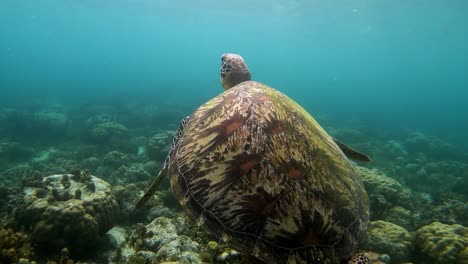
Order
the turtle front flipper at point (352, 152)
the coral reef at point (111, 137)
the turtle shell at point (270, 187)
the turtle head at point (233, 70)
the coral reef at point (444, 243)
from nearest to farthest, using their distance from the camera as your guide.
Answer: the turtle shell at point (270, 187) < the turtle front flipper at point (352, 152) < the coral reef at point (444, 243) < the turtle head at point (233, 70) < the coral reef at point (111, 137)

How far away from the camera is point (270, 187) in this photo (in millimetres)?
2191

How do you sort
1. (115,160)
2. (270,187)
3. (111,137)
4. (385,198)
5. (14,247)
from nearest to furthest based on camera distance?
1. (270,187)
2. (14,247)
3. (385,198)
4. (115,160)
5. (111,137)

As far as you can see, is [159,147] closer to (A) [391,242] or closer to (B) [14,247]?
(B) [14,247]

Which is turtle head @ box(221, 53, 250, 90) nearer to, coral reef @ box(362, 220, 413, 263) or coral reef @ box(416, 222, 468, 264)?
coral reef @ box(362, 220, 413, 263)

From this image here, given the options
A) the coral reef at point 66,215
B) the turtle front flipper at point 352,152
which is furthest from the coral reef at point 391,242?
the coral reef at point 66,215

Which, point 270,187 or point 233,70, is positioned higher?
point 233,70

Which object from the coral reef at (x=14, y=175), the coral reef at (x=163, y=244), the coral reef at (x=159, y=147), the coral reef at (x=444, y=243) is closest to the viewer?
the coral reef at (x=163, y=244)

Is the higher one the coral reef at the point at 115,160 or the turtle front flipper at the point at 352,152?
the turtle front flipper at the point at 352,152

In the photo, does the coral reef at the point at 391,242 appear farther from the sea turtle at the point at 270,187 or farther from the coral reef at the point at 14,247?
the coral reef at the point at 14,247

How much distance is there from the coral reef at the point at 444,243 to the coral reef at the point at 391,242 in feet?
0.74

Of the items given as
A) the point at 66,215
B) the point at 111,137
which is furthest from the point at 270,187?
the point at 111,137

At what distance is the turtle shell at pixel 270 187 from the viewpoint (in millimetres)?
2090

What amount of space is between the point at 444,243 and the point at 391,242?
0.83 metres

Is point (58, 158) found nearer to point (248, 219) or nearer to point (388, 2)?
point (248, 219)
